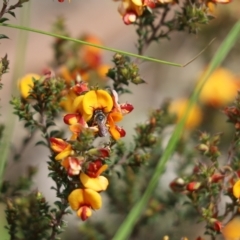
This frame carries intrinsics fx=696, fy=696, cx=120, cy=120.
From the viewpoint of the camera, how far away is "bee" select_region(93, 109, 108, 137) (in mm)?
1196

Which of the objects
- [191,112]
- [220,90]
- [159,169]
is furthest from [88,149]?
[220,90]

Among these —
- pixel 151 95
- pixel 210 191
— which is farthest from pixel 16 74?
pixel 151 95

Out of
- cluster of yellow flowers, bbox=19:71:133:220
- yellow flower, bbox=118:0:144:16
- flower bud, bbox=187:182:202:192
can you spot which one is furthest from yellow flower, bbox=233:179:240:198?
yellow flower, bbox=118:0:144:16

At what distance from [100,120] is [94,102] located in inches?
1.3

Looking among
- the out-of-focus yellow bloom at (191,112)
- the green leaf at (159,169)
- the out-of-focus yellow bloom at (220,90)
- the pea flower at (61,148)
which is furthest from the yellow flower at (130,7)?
the out-of-focus yellow bloom at (220,90)

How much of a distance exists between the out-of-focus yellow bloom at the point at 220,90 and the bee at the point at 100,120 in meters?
1.29

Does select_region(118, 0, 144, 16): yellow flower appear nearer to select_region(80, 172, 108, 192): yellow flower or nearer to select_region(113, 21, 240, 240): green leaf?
select_region(113, 21, 240, 240): green leaf

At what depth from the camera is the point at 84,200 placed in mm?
1197

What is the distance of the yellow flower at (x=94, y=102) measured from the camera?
1.22 meters

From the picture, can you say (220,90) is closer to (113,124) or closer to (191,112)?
(191,112)

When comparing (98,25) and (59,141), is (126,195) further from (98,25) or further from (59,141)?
(98,25)

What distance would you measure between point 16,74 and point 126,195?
0.64m

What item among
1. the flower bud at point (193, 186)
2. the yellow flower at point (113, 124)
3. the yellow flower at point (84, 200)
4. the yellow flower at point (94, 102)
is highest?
the yellow flower at point (94, 102)

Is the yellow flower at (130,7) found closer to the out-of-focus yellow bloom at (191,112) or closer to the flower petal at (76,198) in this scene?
the flower petal at (76,198)
